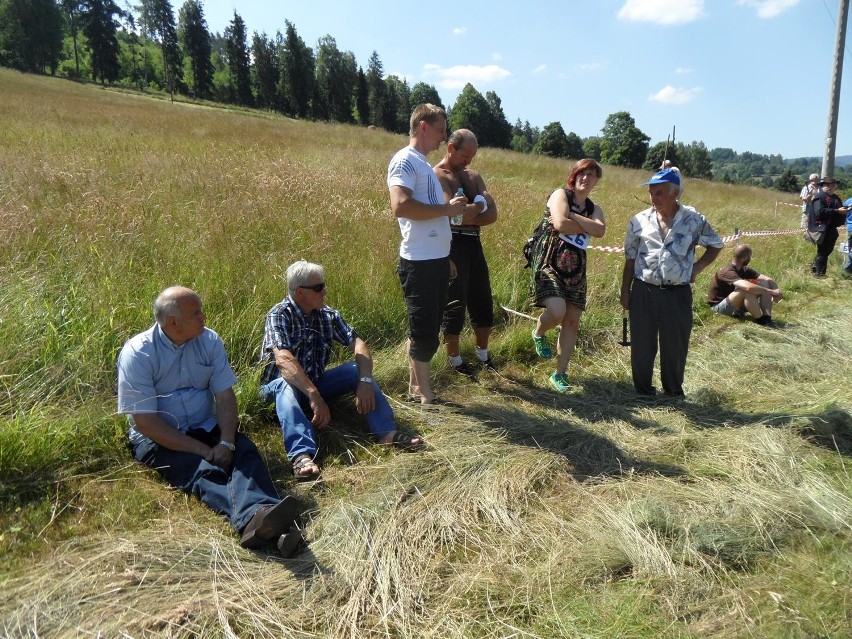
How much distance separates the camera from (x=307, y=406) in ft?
10.8

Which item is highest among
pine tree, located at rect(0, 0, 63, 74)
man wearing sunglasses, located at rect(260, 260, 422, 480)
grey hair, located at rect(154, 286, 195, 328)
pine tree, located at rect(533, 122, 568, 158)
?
pine tree, located at rect(0, 0, 63, 74)

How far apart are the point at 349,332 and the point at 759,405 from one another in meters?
2.99

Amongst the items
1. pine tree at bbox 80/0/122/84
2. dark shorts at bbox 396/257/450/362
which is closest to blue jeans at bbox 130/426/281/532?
dark shorts at bbox 396/257/450/362

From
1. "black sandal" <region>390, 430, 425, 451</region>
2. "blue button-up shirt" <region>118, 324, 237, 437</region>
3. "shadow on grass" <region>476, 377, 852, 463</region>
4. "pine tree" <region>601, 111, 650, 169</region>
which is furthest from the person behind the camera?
"pine tree" <region>601, 111, 650, 169</region>

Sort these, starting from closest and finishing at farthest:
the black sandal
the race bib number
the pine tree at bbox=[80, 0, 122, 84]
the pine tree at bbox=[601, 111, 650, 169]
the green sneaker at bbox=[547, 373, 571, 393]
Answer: the black sandal → the race bib number → the green sneaker at bbox=[547, 373, 571, 393] → the pine tree at bbox=[601, 111, 650, 169] → the pine tree at bbox=[80, 0, 122, 84]

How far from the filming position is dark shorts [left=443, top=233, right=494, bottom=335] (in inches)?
160

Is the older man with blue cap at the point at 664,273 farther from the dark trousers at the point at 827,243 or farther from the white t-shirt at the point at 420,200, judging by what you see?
the dark trousers at the point at 827,243

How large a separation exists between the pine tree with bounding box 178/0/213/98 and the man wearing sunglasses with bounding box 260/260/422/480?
7133cm

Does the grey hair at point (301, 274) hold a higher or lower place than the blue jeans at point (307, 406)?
higher

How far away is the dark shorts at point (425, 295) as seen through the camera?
3424 millimetres

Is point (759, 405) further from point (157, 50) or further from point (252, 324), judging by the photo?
point (157, 50)

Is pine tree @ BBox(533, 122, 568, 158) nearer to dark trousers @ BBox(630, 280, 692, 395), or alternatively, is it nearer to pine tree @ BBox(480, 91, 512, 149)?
pine tree @ BBox(480, 91, 512, 149)

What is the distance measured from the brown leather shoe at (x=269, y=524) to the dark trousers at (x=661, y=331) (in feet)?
8.97

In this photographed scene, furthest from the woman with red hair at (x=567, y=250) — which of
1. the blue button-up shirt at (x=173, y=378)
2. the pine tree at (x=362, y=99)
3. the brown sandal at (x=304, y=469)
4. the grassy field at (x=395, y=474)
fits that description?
the pine tree at (x=362, y=99)
